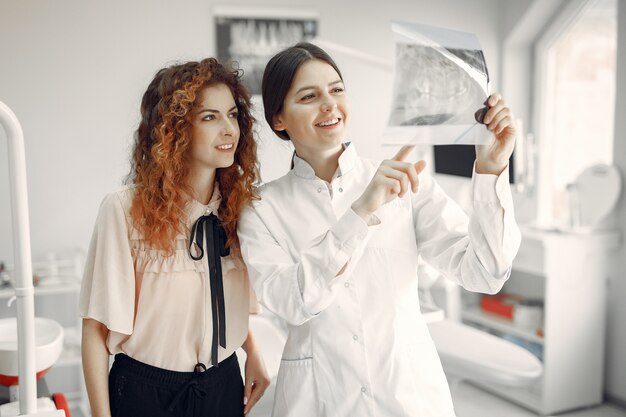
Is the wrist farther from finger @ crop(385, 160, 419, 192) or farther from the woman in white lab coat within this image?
finger @ crop(385, 160, 419, 192)

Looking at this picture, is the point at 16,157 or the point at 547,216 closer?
the point at 16,157

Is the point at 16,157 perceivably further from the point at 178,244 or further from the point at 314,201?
the point at 314,201

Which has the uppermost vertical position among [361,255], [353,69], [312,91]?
[353,69]

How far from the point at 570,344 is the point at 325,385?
241 centimetres

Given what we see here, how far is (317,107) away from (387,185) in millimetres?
268

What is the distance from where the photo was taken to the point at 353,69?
3.66 metres

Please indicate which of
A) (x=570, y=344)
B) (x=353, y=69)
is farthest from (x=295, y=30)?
(x=570, y=344)

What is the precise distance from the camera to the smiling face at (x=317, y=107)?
1.26 metres

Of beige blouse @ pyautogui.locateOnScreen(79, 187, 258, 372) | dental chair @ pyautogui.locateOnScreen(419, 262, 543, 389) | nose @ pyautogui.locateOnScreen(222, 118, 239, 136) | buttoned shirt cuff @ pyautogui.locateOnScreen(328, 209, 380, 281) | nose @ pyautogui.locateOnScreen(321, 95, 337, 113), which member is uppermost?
nose @ pyautogui.locateOnScreen(321, 95, 337, 113)

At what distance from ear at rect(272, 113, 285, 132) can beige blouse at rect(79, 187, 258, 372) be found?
30 cm

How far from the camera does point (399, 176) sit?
42.6 inches

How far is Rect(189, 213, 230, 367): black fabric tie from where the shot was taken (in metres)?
1.31

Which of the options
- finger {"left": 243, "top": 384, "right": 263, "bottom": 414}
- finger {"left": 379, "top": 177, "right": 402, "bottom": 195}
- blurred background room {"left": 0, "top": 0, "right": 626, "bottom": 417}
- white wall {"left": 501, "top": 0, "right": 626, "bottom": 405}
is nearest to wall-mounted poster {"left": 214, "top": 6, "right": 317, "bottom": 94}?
blurred background room {"left": 0, "top": 0, "right": 626, "bottom": 417}

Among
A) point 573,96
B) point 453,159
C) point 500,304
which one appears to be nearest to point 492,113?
point 453,159
